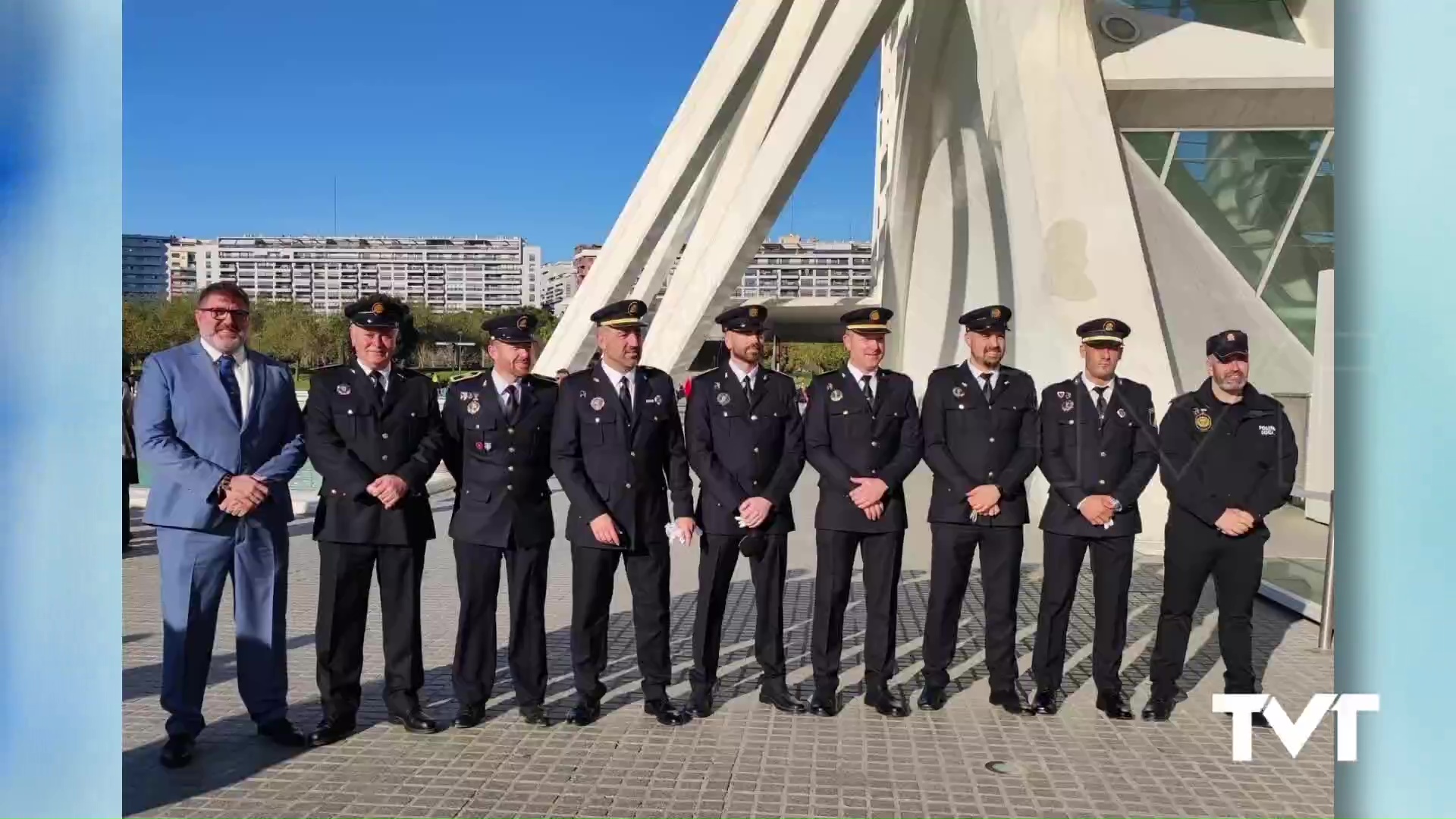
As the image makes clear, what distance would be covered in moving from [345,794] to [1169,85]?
10.9 m

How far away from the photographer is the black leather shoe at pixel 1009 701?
4758 mm

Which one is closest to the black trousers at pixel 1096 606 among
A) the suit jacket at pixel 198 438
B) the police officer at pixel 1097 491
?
the police officer at pixel 1097 491

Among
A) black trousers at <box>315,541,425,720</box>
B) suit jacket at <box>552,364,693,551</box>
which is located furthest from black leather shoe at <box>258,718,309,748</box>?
suit jacket at <box>552,364,693,551</box>

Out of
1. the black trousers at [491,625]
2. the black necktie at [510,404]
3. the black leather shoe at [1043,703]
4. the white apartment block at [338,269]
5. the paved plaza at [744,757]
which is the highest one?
the white apartment block at [338,269]

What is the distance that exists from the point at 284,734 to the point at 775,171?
44.4 ft

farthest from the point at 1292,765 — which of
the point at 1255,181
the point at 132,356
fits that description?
the point at 1255,181

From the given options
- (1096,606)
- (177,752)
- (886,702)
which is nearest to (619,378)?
(886,702)

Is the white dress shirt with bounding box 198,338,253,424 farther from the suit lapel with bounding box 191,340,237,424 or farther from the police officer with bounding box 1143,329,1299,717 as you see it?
the police officer with bounding box 1143,329,1299,717

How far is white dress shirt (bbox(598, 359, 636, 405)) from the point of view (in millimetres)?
4707

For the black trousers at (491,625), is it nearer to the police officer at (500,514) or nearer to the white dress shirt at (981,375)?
the police officer at (500,514)

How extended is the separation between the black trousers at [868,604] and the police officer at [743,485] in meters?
0.19

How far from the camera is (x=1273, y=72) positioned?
1128cm
